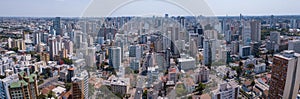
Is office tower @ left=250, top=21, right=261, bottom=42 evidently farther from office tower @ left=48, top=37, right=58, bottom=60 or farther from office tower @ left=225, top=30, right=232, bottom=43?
office tower @ left=48, top=37, right=58, bottom=60

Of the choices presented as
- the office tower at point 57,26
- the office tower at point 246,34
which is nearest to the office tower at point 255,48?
the office tower at point 246,34

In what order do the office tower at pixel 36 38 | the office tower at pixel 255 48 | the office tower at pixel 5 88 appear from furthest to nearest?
the office tower at pixel 36 38 < the office tower at pixel 255 48 < the office tower at pixel 5 88

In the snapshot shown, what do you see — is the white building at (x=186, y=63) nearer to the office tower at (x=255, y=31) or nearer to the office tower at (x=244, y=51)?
the office tower at (x=244, y=51)

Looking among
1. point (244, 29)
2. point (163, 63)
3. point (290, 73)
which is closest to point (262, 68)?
point (244, 29)

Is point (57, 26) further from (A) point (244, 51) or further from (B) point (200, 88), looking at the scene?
(B) point (200, 88)

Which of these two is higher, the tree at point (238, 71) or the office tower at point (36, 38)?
the office tower at point (36, 38)

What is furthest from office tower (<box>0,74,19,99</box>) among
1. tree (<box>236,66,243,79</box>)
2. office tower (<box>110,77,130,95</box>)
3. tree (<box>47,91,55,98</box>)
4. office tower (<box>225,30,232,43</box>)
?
office tower (<box>225,30,232,43</box>)

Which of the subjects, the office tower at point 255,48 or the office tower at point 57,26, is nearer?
the office tower at point 255,48

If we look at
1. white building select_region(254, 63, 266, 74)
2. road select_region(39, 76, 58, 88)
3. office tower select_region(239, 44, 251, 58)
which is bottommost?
road select_region(39, 76, 58, 88)

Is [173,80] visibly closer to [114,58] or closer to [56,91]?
[114,58]
